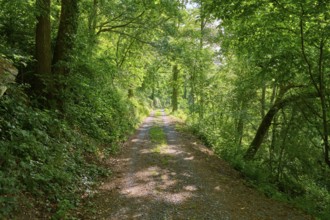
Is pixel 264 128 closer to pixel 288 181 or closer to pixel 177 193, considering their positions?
pixel 288 181

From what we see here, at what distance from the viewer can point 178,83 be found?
27.8 metres

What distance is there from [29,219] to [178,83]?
78.0ft

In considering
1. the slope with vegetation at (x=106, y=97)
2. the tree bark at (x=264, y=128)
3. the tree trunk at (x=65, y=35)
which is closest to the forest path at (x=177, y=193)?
the slope with vegetation at (x=106, y=97)

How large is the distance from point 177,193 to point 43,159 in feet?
11.0

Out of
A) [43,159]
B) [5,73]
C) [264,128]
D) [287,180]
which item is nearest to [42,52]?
[5,73]

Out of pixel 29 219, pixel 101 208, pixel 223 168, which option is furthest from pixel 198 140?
pixel 29 219

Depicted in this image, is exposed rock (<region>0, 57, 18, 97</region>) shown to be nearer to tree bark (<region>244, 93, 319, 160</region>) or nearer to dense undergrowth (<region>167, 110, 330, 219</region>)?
dense undergrowth (<region>167, 110, 330, 219</region>)

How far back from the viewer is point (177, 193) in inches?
282

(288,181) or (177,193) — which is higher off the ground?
(177,193)

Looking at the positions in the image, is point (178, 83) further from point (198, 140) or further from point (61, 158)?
point (61, 158)

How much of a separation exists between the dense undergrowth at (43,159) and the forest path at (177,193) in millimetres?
605

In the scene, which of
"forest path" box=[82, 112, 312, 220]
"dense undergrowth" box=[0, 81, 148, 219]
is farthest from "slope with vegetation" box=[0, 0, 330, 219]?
"forest path" box=[82, 112, 312, 220]

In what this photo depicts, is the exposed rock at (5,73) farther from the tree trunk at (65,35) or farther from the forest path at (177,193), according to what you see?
the forest path at (177,193)

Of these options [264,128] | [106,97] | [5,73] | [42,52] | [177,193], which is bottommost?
[177,193]
